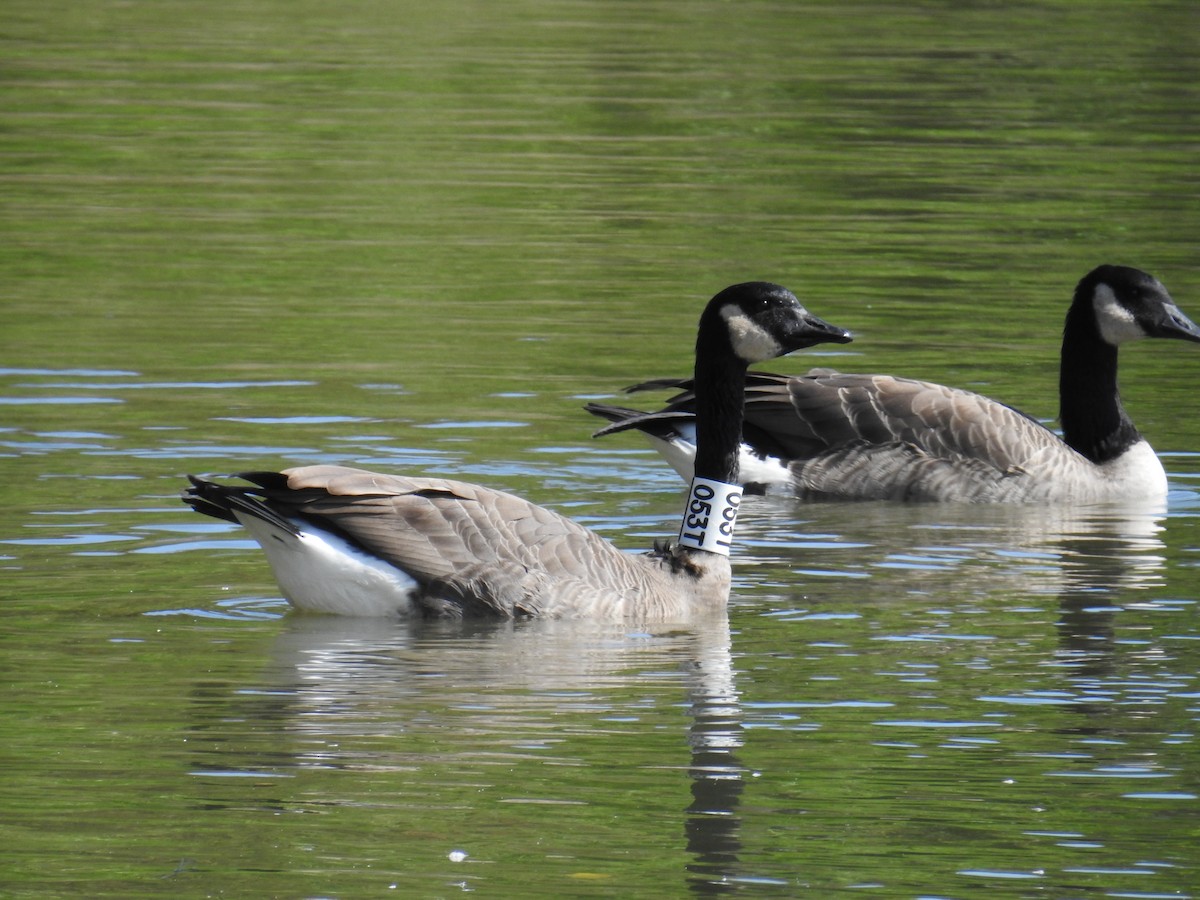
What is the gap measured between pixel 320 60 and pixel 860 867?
28607 mm

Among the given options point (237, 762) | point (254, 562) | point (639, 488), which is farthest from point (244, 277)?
point (237, 762)

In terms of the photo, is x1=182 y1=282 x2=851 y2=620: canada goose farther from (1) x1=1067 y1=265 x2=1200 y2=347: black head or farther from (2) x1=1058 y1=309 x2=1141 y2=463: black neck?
(1) x1=1067 y1=265 x2=1200 y2=347: black head

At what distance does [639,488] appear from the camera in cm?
1428

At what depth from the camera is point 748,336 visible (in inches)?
451

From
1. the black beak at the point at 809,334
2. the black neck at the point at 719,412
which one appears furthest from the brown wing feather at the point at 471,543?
the black beak at the point at 809,334

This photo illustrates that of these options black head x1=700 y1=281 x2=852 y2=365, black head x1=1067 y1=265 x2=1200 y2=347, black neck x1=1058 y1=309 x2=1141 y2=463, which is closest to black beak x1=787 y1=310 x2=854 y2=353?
black head x1=700 y1=281 x2=852 y2=365

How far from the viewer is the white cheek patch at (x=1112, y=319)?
15.4m

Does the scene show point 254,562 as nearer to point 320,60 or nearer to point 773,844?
point 773,844

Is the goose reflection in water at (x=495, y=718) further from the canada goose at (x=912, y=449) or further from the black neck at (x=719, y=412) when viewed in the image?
the canada goose at (x=912, y=449)

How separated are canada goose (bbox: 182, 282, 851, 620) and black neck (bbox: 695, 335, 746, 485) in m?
0.61

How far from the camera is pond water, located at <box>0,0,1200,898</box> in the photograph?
25.8 feet

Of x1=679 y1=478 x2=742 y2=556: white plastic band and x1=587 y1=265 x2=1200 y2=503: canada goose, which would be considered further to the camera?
x1=587 y1=265 x2=1200 y2=503: canada goose

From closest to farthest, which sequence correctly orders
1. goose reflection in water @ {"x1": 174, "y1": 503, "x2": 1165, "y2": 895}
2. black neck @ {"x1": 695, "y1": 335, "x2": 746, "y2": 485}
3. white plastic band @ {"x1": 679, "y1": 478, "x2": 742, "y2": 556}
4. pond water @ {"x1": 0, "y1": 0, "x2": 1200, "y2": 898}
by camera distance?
pond water @ {"x1": 0, "y1": 0, "x2": 1200, "y2": 898} → goose reflection in water @ {"x1": 174, "y1": 503, "x2": 1165, "y2": 895} → white plastic band @ {"x1": 679, "y1": 478, "x2": 742, "y2": 556} → black neck @ {"x1": 695, "y1": 335, "x2": 746, "y2": 485}

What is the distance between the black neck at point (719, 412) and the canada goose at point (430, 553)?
61 centimetres
